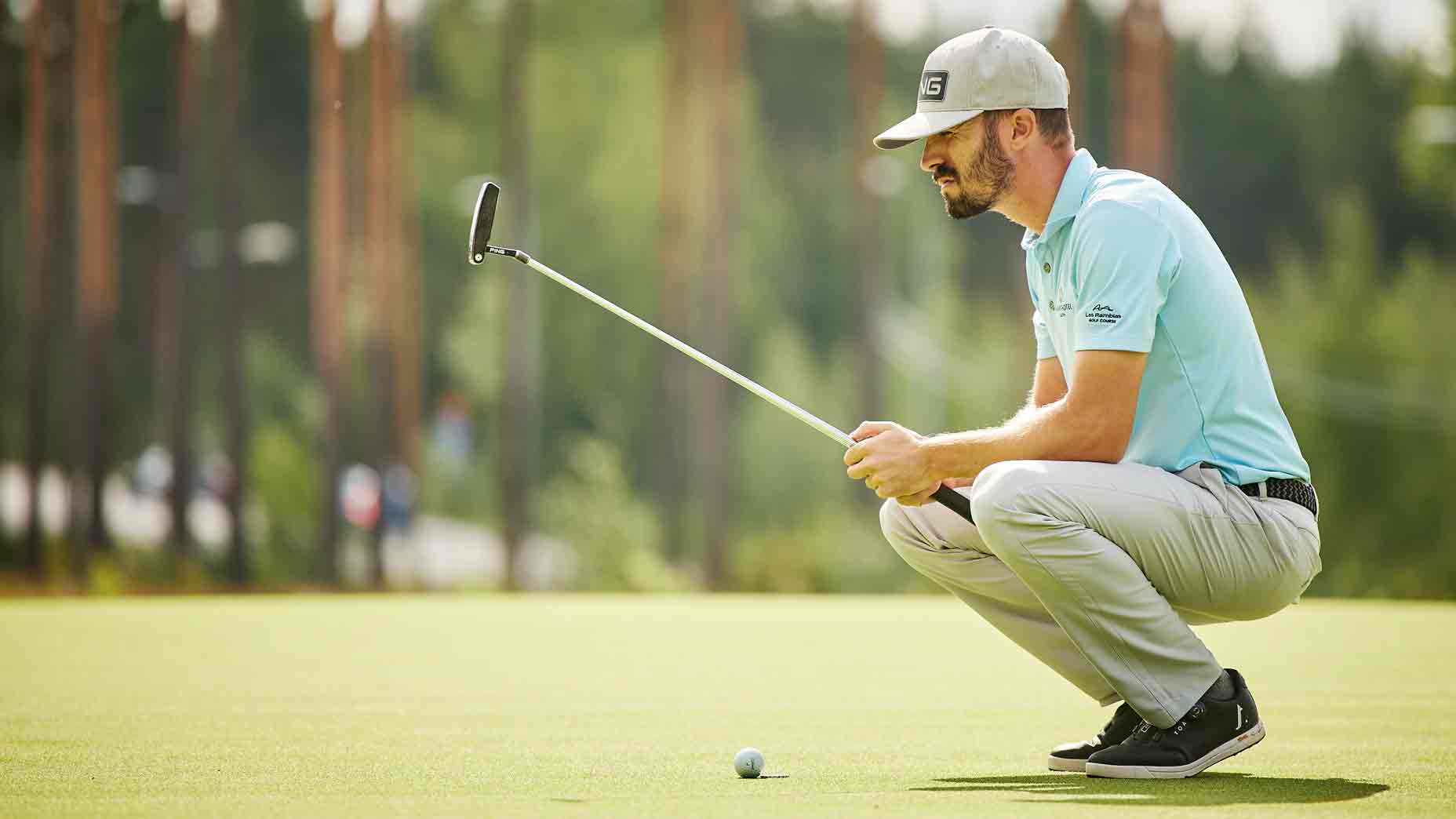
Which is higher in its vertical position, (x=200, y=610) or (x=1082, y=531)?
(x=1082, y=531)

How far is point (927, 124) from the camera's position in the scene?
220 inches

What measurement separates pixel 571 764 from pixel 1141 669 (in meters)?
1.49

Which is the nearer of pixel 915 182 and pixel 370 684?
pixel 370 684

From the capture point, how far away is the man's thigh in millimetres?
5285

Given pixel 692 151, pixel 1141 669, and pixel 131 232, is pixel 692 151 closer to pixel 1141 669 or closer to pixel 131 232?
pixel 1141 669

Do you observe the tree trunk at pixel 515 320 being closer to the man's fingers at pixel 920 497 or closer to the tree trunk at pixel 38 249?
the tree trunk at pixel 38 249

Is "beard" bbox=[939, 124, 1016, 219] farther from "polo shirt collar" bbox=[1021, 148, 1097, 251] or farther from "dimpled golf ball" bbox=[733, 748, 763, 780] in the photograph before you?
"dimpled golf ball" bbox=[733, 748, 763, 780]

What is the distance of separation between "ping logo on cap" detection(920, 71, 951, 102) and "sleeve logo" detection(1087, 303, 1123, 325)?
2.33ft

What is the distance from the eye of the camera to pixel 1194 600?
552 cm

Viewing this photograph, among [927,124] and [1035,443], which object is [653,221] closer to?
[927,124]

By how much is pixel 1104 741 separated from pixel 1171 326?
3.53 feet

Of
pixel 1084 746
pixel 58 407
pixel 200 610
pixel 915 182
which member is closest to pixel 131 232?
pixel 58 407

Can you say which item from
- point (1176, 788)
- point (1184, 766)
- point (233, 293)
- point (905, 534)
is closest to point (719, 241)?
point (233, 293)

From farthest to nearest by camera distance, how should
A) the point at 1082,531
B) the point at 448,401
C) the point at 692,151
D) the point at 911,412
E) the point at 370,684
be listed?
the point at 448,401
the point at 911,412
the point at 692,151
the point at 370,684
the point at 1082,531
